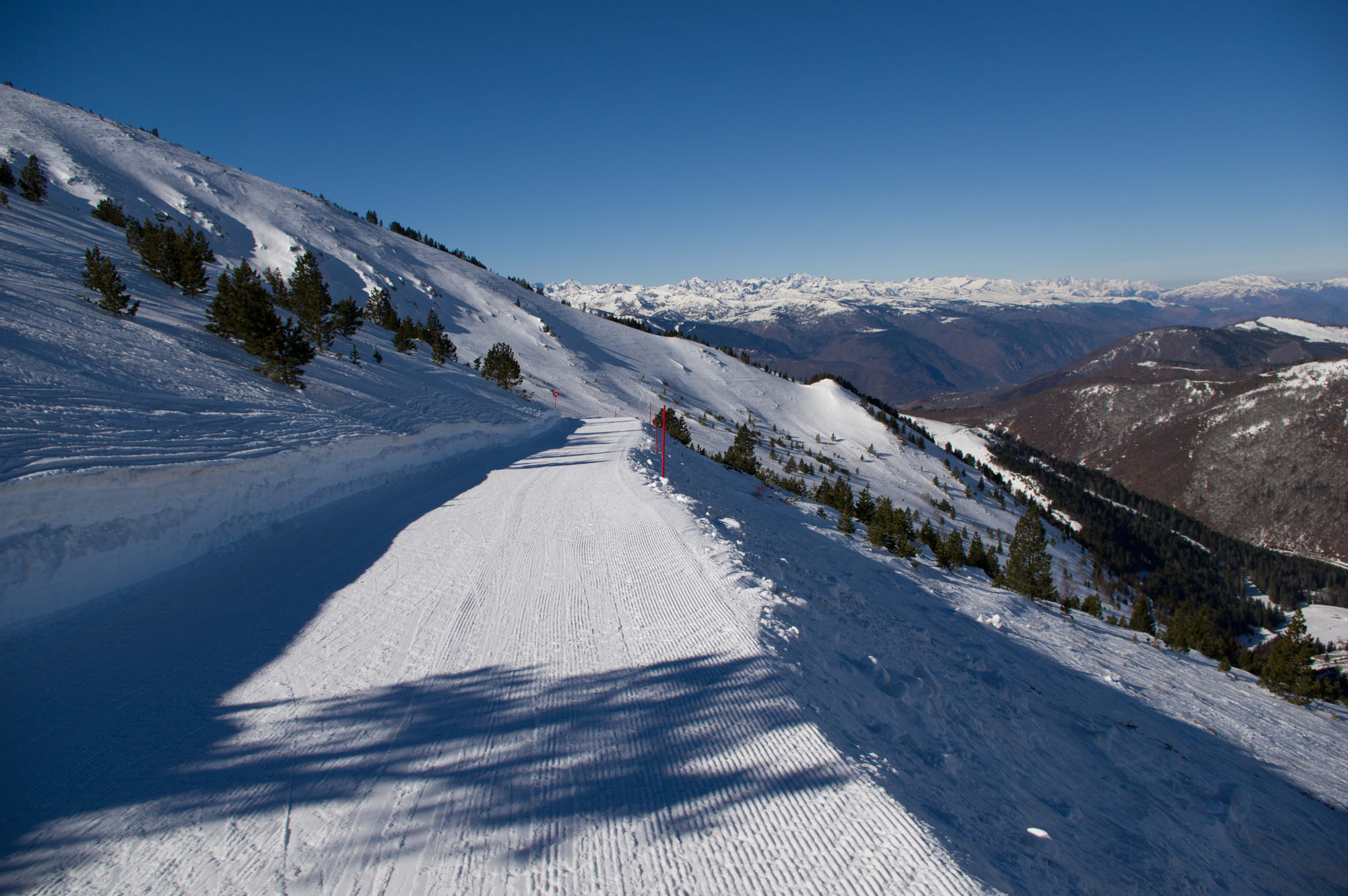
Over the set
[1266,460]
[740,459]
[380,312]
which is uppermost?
[1266,460]

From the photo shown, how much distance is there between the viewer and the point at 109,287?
1568 cm

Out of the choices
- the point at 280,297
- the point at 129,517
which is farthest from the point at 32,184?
the point at 129,517

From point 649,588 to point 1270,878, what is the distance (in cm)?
785

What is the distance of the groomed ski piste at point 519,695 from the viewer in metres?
3.17

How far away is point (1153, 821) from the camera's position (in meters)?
5.65

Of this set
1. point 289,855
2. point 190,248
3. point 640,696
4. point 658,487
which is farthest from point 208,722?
point 190,248

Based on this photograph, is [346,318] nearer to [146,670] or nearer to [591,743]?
[146,670]

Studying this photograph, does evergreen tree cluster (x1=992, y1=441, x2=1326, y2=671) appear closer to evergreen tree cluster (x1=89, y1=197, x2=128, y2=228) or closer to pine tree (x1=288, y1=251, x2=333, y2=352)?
pine tree (x1=288, y1=251, x2=333, y2=352)

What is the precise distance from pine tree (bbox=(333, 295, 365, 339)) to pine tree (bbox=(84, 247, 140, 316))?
1111 centimetres

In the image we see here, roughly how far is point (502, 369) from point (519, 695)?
113ft

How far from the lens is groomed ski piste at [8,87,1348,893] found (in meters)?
3.17

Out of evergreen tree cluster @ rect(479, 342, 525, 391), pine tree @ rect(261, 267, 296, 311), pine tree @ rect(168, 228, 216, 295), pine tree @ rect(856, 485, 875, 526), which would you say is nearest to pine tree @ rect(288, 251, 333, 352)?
pine tree @ rect(261, 267, 296, 311)

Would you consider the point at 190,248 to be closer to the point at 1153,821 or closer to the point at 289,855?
the point at 289,855

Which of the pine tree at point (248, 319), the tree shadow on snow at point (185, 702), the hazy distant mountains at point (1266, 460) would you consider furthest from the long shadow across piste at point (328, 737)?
the hazy distant mountains at point (1266, 460)
